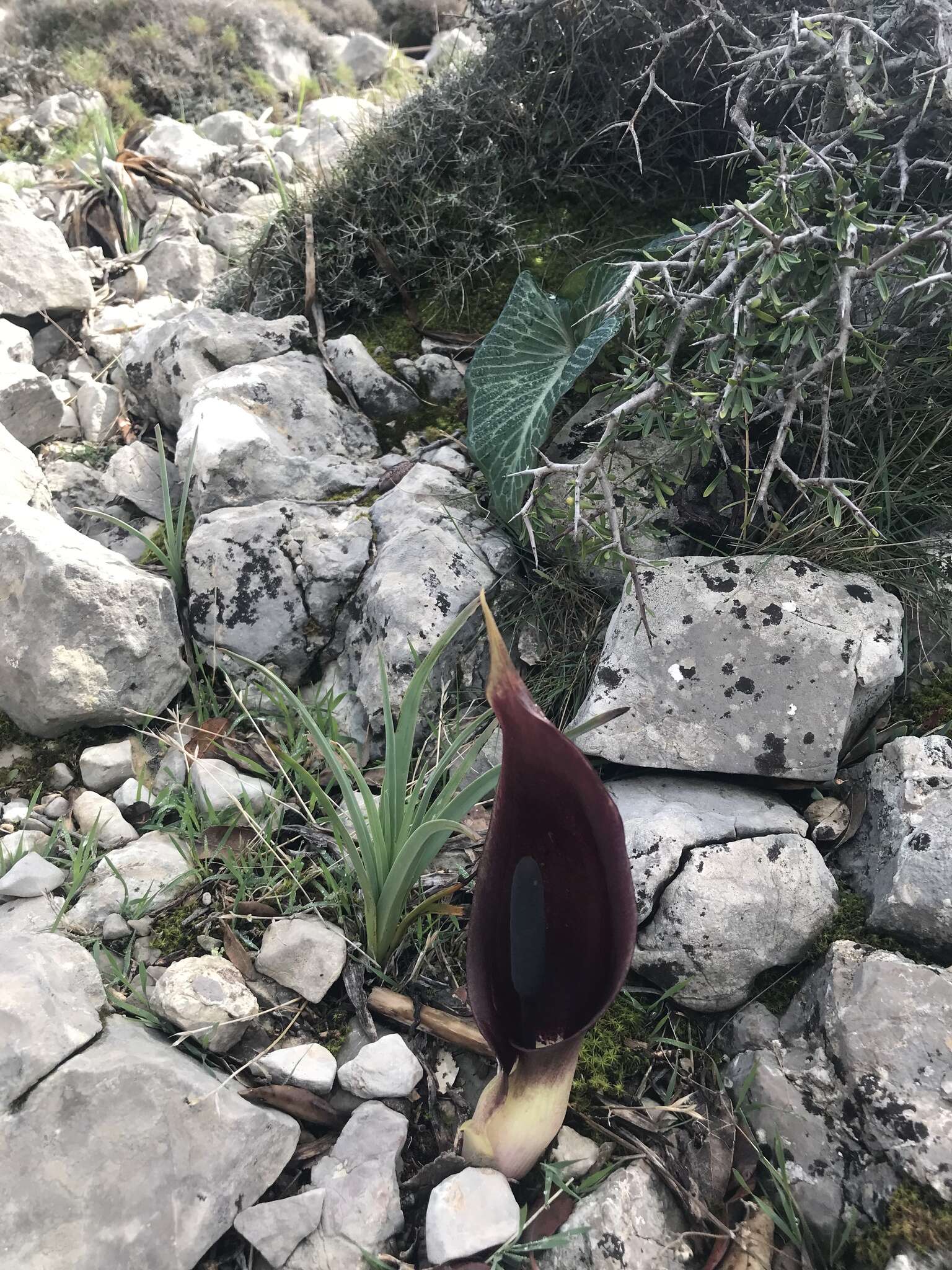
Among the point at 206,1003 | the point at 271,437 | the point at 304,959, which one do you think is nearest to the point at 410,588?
the point at 271,437

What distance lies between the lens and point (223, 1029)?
124 cm

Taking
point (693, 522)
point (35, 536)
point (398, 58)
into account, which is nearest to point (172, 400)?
point (35, 536)

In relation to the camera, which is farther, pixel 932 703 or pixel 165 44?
pixel 165 44

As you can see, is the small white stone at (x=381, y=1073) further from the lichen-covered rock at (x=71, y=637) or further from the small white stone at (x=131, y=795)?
the lichen-covered rock at (x=71, y=637)

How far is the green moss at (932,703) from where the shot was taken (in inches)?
62.6

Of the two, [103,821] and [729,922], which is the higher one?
[103,821]

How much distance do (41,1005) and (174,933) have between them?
0.84 feet

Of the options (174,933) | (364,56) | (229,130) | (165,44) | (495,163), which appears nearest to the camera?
(174,933)

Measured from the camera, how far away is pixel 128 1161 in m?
1.06

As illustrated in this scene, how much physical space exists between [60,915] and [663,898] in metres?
0.98

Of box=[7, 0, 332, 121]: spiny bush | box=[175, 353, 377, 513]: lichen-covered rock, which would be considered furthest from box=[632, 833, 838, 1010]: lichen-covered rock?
box=[7, 0, 332, 121]: spiny bush

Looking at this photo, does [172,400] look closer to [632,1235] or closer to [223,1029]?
[223,1029]

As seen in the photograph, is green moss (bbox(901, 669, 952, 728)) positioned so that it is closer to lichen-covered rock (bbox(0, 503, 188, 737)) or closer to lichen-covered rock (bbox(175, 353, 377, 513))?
lichen-covered rock (bbox(175, 353, 377, 513))

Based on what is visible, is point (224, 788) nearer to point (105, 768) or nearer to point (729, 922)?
point (105, 768)
